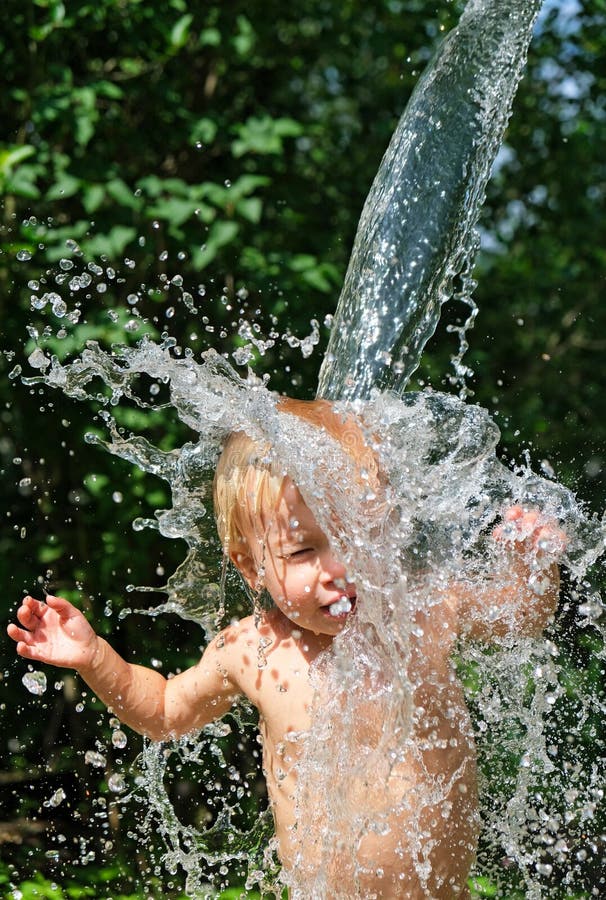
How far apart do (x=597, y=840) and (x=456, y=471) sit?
111 cm

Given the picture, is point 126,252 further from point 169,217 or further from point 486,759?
point 486,759

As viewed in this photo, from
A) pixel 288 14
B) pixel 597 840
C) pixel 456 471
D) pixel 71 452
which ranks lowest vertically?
pixel 597 840

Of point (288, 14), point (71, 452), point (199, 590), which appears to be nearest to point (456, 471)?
point (199, 590)

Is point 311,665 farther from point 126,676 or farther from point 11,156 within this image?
point 11,156

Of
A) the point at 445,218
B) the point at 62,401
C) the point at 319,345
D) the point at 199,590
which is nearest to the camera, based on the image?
the point at 199,590

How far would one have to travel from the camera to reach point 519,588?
174cm

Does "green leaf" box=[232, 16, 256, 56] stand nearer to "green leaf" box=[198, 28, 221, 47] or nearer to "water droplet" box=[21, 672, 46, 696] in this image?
"green leaf" box=[198, 28, 221, 47]

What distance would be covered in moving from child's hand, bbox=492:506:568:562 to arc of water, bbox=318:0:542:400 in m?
0.62

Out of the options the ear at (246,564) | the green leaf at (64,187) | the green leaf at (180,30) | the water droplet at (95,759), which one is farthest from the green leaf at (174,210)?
the ear at (246,564)

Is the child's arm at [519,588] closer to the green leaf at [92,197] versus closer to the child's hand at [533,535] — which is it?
the child's hand at [533,535]

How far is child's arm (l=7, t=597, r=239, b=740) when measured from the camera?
1.75 metres

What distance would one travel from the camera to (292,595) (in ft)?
5.33

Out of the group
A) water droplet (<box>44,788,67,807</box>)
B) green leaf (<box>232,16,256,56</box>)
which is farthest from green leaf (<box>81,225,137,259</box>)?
water droplet (<box>44,788,67,807</box>)

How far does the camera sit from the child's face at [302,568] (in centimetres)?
160
